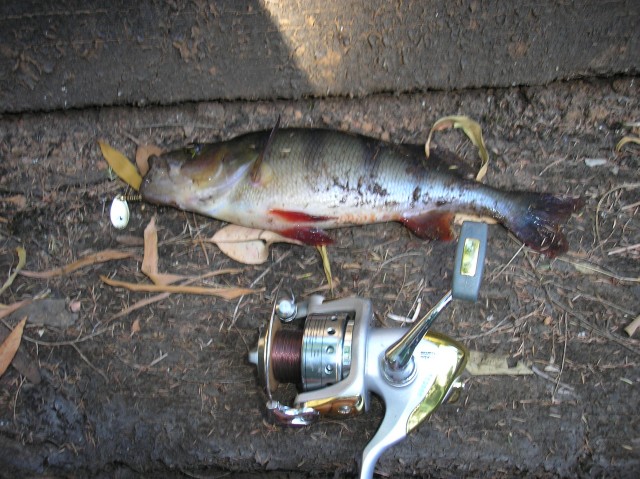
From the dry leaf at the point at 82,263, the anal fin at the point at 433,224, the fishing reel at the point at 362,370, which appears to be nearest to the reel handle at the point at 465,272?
the fishing reel at the point at 362,370

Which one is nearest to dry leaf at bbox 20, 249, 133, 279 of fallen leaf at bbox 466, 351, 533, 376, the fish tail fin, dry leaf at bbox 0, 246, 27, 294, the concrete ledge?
dry leaf at bbox 0, 246, 27, 294

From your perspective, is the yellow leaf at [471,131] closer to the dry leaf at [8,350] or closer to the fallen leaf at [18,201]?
the fallen leaf at [18,201]

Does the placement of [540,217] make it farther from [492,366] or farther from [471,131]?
[492,366]

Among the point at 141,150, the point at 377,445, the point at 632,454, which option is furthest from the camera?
the point at 141,150

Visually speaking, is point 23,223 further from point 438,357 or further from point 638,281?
point 638,281

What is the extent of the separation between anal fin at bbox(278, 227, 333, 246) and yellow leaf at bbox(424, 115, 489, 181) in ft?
2.02

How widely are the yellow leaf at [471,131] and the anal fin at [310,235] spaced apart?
2.02 ft

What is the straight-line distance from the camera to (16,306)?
3035 millimetres

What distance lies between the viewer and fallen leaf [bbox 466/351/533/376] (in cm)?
276

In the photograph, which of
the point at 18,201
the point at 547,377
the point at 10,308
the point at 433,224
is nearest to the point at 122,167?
the point at 18,201

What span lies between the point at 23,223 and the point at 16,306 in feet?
1.40

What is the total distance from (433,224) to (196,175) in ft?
3.62

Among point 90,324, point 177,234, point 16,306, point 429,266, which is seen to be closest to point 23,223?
point 16,306

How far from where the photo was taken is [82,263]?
9.81 ft
